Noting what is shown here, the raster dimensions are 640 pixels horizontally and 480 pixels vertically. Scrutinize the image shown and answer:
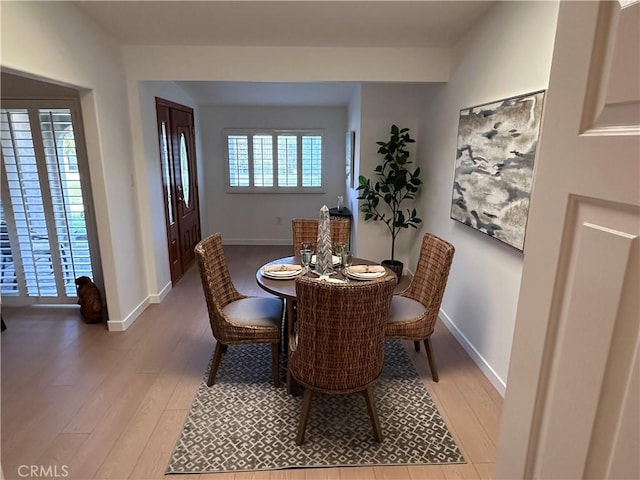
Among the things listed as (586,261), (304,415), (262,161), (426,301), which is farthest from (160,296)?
(586,261)

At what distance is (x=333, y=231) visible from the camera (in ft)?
10.7

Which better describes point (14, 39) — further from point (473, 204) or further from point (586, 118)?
point (473, 204)

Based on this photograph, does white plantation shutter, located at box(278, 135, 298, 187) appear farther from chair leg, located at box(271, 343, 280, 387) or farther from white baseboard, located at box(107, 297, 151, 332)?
chair leg, located at box(271, 343, 280, 387)

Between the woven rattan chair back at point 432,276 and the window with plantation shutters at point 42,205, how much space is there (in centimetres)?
294

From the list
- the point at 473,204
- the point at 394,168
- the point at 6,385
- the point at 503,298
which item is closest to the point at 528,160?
the point at 473,204

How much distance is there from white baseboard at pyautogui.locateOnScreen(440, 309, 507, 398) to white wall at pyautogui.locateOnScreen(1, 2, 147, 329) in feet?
9.41

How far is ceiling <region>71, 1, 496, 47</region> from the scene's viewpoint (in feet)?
8.05

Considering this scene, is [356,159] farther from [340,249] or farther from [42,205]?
[42,205]

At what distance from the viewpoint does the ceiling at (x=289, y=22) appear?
2455 millimetres

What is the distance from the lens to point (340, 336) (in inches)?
68.7

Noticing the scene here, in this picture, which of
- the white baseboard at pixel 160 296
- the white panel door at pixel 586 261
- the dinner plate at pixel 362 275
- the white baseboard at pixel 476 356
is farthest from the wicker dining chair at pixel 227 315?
the white panel door at pixel 586 261

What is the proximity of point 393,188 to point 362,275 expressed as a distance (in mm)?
2056

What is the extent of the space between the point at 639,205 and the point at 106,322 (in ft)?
12.4

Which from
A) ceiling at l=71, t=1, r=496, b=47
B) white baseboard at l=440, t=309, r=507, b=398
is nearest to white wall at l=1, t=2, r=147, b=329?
ceiling at l=71, t=1, r=496, b=47
